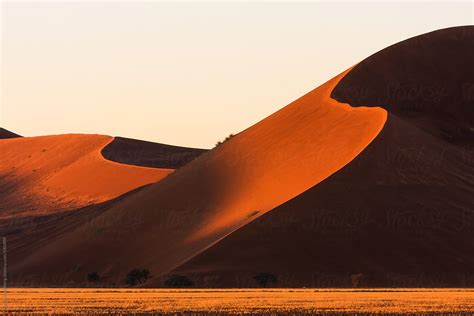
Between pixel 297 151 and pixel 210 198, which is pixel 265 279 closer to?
pixel 210 198

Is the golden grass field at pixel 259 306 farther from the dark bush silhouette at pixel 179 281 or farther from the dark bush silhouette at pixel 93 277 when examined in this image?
the dark bush silhouette at pixel 93 277

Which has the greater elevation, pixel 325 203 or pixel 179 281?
pixel 325 203

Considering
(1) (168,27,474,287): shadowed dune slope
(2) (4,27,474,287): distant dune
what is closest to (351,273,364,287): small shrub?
(2) (4,27,474,287): distant dune

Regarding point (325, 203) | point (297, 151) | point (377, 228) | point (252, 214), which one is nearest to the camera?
point (377, 228)

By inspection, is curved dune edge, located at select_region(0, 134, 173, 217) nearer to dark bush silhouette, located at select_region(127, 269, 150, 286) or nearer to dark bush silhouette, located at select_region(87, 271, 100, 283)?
dark bush silhouette, located at select_region(87, 271, 100, 283)

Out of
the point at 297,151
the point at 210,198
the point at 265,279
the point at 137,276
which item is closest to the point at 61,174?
the point at 210,198

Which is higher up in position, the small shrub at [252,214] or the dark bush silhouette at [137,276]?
the small shrub at [252,214]

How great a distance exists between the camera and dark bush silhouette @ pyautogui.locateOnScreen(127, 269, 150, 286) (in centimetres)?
→ 7638

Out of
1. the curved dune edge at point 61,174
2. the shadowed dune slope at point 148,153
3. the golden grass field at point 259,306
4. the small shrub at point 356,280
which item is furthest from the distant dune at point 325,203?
the shadowed dune slope at point 148,153

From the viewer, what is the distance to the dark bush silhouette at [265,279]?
7050 centimetres

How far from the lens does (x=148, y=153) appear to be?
15938 cm

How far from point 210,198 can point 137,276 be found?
18.5 meters

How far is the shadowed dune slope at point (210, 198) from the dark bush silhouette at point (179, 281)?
19.4 feet

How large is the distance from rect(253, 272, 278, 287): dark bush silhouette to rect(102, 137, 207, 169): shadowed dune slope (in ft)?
240
